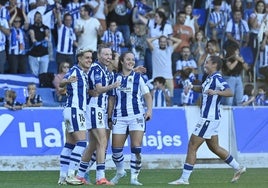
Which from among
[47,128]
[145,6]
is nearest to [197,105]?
[47,128]

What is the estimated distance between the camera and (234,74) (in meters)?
27.3

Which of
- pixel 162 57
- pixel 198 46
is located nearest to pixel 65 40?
pixel 162 57

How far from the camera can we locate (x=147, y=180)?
63.9ft

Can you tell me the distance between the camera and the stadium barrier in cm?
2275

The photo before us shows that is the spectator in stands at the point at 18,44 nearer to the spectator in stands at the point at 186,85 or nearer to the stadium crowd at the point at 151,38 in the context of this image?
the stadium crowd at the point at 151,38

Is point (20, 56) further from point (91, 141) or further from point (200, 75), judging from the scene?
point (91, 141)

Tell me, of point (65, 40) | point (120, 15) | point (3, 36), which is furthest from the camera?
point (120, 15)

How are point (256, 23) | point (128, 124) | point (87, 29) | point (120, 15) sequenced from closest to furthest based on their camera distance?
point (128, 124), point (87, 29), point (120, 15), point (256, 23)

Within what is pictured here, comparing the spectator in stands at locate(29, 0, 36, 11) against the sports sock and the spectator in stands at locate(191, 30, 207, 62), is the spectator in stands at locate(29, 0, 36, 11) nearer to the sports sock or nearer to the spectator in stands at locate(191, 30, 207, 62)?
the spectator in stands at locate(191, 30, 207, 62)

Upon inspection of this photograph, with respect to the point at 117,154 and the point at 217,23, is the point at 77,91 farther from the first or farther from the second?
the point at 217,23

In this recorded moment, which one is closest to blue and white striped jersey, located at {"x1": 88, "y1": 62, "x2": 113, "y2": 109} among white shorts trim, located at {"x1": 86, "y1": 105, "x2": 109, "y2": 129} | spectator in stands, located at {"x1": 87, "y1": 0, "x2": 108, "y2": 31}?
white shorts trim, located at {"x1": 86, "y1": 105, "x2": 109, "y2": 129}

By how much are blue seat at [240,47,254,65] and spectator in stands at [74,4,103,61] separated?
4.88 metres

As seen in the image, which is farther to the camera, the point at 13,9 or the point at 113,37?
the point at 113,37

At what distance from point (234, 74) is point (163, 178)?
7887mm
